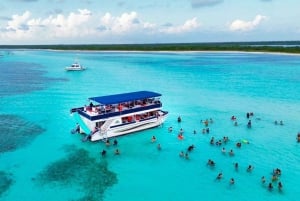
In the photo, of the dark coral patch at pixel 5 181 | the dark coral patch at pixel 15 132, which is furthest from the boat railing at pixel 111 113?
the dark coral patch at pixel 5 181

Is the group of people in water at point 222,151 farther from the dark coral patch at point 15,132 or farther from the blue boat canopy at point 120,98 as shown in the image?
the dark coral patch at point 15,132

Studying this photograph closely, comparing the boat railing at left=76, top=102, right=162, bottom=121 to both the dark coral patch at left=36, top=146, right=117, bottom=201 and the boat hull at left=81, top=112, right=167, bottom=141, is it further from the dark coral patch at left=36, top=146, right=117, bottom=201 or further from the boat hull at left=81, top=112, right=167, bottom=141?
the dark coral patch at left=36, top=146, right=117, bottom=201

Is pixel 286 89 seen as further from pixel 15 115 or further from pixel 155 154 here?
pixel 15 115

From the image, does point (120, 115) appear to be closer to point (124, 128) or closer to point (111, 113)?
point (111, 113)

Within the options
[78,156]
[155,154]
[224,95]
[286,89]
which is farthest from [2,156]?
[286,89]

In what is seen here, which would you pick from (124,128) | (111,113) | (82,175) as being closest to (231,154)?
(124,128)

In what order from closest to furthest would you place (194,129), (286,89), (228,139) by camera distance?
(228,139)
(194,129)
(286,89)
